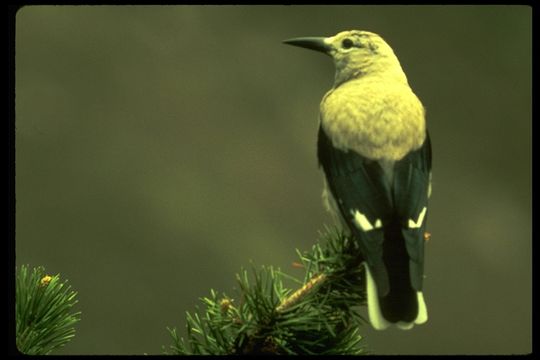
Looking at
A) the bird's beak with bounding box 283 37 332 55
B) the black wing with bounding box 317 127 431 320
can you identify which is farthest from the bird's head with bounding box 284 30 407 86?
the black wing with bounding box 317 127 431 320

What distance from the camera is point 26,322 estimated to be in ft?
2.45

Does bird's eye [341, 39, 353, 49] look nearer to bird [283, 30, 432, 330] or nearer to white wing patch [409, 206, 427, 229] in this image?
bird [283, 30, 432, 330]

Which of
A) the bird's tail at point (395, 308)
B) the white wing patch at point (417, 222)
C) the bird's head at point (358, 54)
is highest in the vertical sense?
the bird's head at point (358, 54)

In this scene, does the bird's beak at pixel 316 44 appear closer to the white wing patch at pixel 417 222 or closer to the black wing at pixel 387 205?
the black wing at pixel 387 205

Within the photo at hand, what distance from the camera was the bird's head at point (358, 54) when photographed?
44.3 inches

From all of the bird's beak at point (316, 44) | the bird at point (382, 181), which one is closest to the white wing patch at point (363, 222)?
the bird at point (382, 181)

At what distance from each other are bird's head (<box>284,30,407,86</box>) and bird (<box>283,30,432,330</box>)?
0.10 feet

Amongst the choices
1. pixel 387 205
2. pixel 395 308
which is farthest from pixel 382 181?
pixel 395 308

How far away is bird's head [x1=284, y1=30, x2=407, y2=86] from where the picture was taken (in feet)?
3.69

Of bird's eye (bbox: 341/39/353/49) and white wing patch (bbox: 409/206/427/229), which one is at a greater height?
bird's eye (bbox: 341/39/353/49)

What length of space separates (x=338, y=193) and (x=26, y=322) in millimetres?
424

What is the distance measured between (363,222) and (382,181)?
7 centimetres
